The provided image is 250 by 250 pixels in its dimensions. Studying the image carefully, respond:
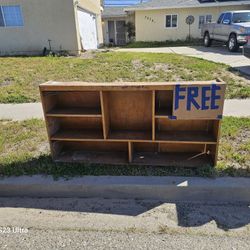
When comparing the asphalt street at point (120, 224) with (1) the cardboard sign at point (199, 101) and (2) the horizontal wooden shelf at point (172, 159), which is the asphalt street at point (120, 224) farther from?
(1) the cardboard sign at point (199, 101)

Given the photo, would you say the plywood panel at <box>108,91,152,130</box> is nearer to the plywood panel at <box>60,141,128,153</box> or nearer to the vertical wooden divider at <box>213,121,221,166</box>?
the plywood panel at <box>60,141,128,153</box>

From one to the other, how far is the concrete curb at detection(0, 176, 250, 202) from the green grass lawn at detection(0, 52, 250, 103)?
3917mm

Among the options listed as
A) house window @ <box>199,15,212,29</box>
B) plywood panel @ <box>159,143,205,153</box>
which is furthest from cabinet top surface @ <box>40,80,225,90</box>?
house window @ <box>199,15,212,29</box>

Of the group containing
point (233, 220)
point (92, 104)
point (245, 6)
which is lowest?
point (233, 220)

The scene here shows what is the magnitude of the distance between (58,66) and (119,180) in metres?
7.71

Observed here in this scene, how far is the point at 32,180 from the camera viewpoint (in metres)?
3.38

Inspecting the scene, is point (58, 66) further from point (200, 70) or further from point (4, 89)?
point (200, 70)

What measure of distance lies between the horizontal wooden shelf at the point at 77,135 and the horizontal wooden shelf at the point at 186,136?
2.80ft

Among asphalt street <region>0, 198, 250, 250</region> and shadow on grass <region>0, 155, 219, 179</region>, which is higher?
shadow on grass <region>0, 155, 219, 179</region>

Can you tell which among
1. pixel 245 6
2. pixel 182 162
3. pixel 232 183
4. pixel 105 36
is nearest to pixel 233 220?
pixel 232 183

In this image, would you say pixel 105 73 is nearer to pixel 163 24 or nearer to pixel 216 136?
pixel 216 136

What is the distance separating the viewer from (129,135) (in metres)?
3.61

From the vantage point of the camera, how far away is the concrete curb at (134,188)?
3102 mm

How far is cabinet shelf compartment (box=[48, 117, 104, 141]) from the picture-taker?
3646mm
